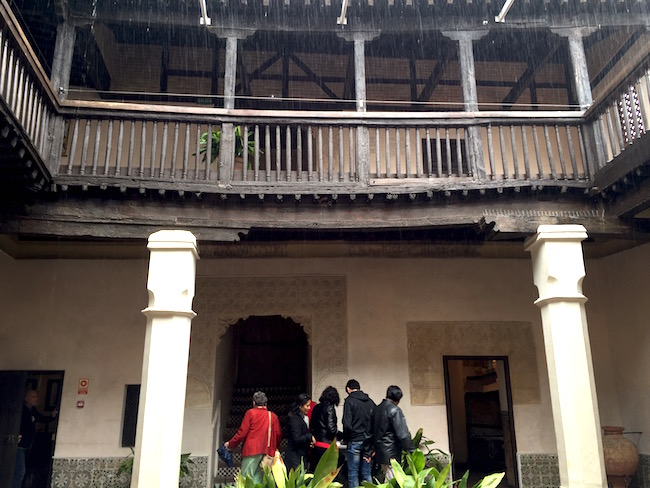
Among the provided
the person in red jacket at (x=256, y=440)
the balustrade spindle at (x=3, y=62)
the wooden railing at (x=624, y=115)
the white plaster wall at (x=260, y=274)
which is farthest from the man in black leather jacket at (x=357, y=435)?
the balustrade spindle at (x=3, y=62)

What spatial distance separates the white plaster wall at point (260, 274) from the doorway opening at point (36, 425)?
7.6 inches

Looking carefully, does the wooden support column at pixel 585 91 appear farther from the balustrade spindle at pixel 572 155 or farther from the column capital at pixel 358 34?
the column capital at pixel 358 34

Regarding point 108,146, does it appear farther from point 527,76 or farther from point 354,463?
point 527,76

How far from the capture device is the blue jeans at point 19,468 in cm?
759

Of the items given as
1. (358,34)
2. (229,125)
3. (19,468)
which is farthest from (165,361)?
(358,34)

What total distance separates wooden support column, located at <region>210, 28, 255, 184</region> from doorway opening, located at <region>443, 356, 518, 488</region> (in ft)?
14.3

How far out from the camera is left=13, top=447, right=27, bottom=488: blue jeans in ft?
24.9

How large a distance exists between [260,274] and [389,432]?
3.75 meters

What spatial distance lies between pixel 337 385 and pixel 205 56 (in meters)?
5.75

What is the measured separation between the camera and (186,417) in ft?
26.6

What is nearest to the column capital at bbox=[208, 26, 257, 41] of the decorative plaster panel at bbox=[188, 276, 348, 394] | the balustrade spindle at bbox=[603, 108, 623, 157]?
the decorative plaster panel at bbox=[188, 276, 348, 394]

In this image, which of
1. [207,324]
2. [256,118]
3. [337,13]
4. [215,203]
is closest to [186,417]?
[207,324]

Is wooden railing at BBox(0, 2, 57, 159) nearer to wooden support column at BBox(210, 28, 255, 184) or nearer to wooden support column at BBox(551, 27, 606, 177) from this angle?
wooden support column at BBox(210, 28, 255, 184)

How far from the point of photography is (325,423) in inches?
239
